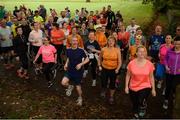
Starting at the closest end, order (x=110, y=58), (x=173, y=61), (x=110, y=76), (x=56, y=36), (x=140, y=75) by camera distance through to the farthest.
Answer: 1. (x=140, y=75)
2. (x=173, y=61)
3. (x=110, y=58)
4. (x=110, y=76)
5. (x=56, y=36)

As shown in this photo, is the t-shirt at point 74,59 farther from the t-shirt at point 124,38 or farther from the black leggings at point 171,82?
the t-shirt at point 124,38

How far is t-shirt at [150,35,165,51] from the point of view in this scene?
13.2 meters

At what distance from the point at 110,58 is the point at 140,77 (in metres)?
1.93

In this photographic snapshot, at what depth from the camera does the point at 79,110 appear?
11.5m

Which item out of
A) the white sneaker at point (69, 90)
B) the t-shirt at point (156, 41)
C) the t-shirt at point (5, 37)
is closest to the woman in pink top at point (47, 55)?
the white sneaker at point (69, 90)

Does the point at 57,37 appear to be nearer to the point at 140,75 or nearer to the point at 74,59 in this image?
the point at 74,59

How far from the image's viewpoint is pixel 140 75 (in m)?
9.41

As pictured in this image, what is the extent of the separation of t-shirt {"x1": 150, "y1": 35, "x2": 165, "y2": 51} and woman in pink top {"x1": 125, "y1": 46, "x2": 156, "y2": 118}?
391 cm

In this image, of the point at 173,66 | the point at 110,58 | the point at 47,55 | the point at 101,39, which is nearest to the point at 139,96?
the point at 173,66

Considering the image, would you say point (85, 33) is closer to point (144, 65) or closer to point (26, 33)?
point (26, 33)

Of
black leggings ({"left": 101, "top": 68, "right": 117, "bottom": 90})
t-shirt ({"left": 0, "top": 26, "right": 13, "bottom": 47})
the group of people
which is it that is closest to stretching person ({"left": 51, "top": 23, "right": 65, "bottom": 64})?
the group of people

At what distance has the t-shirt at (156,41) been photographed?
43.5 feet

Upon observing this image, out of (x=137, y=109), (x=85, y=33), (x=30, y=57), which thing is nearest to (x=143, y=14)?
(x=85, y=33)

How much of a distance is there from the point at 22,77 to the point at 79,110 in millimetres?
4145
